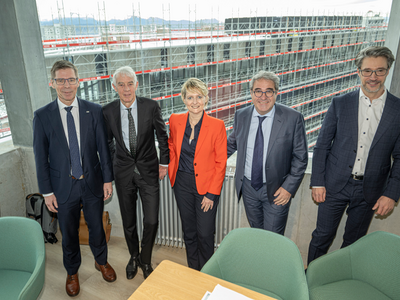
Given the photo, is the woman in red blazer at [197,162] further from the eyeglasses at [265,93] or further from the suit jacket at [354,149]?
the suit jacket at [354,149]

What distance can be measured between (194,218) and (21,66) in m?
2.46

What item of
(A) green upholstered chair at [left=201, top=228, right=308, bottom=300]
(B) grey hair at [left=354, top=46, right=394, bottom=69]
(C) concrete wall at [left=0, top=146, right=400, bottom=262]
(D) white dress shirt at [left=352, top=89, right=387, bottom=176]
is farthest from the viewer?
(C) concrete wall at [left=0, top=146, right=400, bottom=262]

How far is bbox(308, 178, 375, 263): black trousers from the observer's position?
1990 millimetres

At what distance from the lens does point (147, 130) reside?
2.18 meters

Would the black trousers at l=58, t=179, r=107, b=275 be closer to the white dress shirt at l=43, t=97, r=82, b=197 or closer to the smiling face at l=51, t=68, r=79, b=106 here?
the white dress shirt at l=43, t=97, r=82, b=197

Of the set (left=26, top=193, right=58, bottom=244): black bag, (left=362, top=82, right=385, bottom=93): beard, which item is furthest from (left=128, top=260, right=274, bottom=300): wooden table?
(left=26, top=193, right=58, bottom=244): black bag

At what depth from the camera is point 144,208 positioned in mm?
2381

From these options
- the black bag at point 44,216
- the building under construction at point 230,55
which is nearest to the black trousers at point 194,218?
the building under construction at point 230,55

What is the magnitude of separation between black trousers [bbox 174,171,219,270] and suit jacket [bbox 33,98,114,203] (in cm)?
66

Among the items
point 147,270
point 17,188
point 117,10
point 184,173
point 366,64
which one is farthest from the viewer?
point 17,188

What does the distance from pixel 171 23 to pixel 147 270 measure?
8.00 ft

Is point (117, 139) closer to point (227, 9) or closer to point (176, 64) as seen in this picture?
point (176, 64)

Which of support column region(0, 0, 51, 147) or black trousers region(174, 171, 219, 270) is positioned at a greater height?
support column region(0, 0, 51, 147)

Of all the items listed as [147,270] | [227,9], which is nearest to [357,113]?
[227,9]
